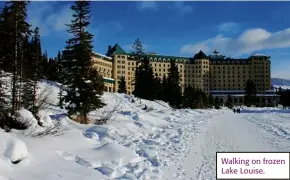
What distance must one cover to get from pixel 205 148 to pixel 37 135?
616 cm

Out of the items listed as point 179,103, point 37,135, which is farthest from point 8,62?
point 179,103

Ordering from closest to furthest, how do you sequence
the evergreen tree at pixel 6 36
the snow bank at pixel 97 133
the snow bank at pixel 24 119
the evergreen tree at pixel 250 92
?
the snow bank at pixel 24 119 → the snow bank at pixel 97 133 → the evergreen tree at pixel 6 36 → the evergreen tree at pixel 250 92

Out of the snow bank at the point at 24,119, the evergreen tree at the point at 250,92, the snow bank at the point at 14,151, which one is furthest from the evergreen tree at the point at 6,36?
the evergreen tree at the point at 250,92

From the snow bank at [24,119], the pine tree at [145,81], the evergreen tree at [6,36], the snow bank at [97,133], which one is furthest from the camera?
the pine tree at [145,81]

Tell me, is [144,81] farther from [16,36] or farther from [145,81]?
[16,36]

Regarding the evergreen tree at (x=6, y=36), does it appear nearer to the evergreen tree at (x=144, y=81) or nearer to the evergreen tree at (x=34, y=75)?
the evergreen tree at (x=34, y=75)

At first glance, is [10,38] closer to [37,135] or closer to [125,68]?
[37,135]

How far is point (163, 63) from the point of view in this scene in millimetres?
192000

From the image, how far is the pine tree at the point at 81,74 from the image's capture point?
72.8 feet

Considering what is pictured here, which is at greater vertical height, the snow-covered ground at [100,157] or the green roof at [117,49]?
the green roof at [117,49]

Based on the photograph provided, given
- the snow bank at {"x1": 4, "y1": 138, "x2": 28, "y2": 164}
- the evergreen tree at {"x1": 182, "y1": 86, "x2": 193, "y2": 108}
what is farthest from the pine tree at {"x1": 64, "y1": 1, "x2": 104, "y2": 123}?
the evergreen tree at {"x1": 182, "y1": 86, "x2": 193, "y2": 108}

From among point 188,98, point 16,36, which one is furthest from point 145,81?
point 16,36

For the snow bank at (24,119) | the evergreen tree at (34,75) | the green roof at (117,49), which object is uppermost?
the green roof at (117,49)

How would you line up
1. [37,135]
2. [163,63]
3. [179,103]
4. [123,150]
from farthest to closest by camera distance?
[163,63], [179,103], [123,150], [37,135]
